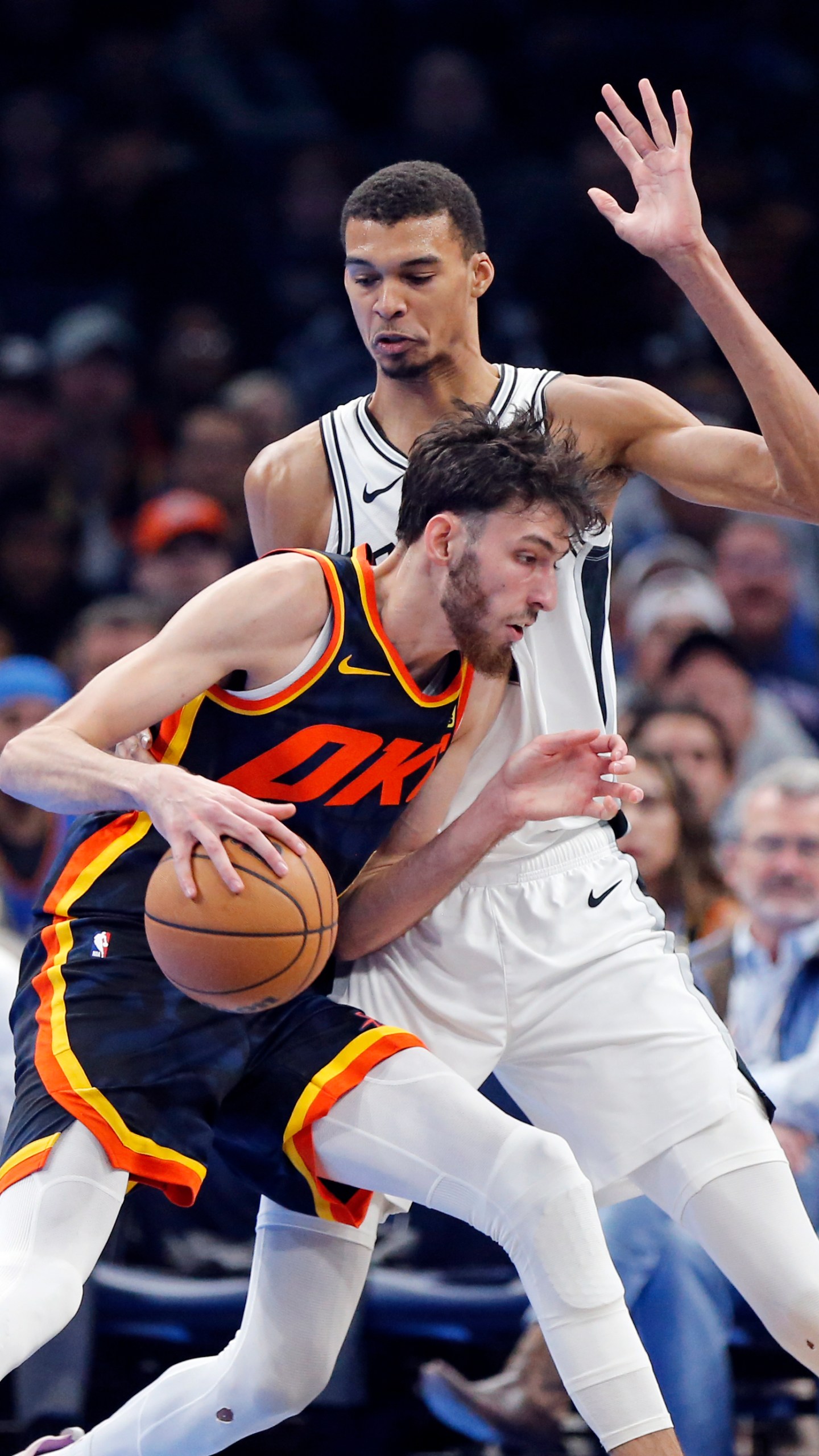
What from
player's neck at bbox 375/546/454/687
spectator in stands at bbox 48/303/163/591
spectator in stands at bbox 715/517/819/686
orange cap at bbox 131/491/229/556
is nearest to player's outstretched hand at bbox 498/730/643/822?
player's neck at bbox 375/546/454/687

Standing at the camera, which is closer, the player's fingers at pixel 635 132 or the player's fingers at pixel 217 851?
the player's fingers at pixel 217 851

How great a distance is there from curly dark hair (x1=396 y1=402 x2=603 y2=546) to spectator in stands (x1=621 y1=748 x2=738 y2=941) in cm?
197

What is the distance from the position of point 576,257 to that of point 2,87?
382 cm

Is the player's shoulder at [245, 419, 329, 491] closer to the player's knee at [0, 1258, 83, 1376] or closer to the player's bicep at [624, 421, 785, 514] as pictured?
the player's bicep at [624, 421, 785, 514]

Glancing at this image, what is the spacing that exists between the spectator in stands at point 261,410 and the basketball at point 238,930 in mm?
5448

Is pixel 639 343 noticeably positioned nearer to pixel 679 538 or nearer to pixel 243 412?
A: pixel 679 538

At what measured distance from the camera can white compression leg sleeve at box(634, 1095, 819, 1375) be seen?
3217 mm

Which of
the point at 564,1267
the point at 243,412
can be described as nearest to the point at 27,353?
the point at 243,412

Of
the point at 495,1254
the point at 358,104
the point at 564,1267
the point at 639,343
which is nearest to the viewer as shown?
the point at 564,1267

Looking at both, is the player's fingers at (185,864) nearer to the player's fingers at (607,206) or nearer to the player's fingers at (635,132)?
the player's fingers at (607,206)

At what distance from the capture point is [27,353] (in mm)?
9062

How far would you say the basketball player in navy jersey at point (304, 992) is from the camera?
10.1 feet

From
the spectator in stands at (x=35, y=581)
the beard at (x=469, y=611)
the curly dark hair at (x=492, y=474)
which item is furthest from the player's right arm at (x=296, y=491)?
the spectator in stands at (x=35, y=581)

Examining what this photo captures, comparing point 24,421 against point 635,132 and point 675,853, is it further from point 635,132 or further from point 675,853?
point 635,132
